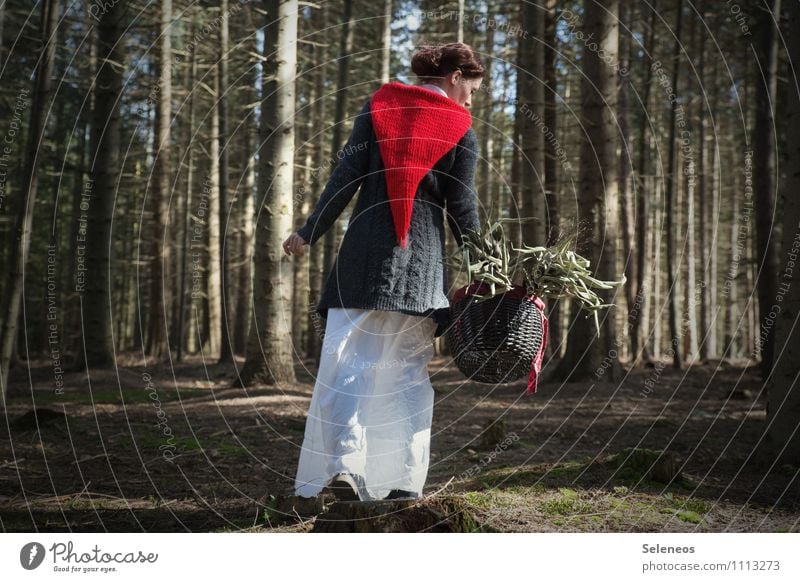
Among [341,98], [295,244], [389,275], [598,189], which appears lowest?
[389,275]

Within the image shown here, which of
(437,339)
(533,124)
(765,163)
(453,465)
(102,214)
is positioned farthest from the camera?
(102,214)

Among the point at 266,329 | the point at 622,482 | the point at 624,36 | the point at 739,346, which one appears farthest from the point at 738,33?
the point at 739,346

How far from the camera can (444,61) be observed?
385 cm

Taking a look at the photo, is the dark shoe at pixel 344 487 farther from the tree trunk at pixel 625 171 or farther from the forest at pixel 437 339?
the tree trunk at pixel 625 171

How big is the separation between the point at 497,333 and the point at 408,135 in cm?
108

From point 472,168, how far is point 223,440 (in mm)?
3269

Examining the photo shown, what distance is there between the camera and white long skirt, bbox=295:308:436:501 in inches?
151

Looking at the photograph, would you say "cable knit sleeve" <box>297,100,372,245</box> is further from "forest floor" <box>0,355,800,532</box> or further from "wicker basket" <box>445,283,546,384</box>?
"forest floor" <box>0,355,800,532</box>

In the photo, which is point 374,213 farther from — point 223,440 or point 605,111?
point 605,111

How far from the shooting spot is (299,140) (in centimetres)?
1956

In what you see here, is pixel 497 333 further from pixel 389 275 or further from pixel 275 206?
pixel 275 206

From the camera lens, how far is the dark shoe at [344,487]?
3.75 m

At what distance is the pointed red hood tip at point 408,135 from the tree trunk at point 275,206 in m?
4.58

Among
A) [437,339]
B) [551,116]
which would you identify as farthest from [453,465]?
[551,116]
